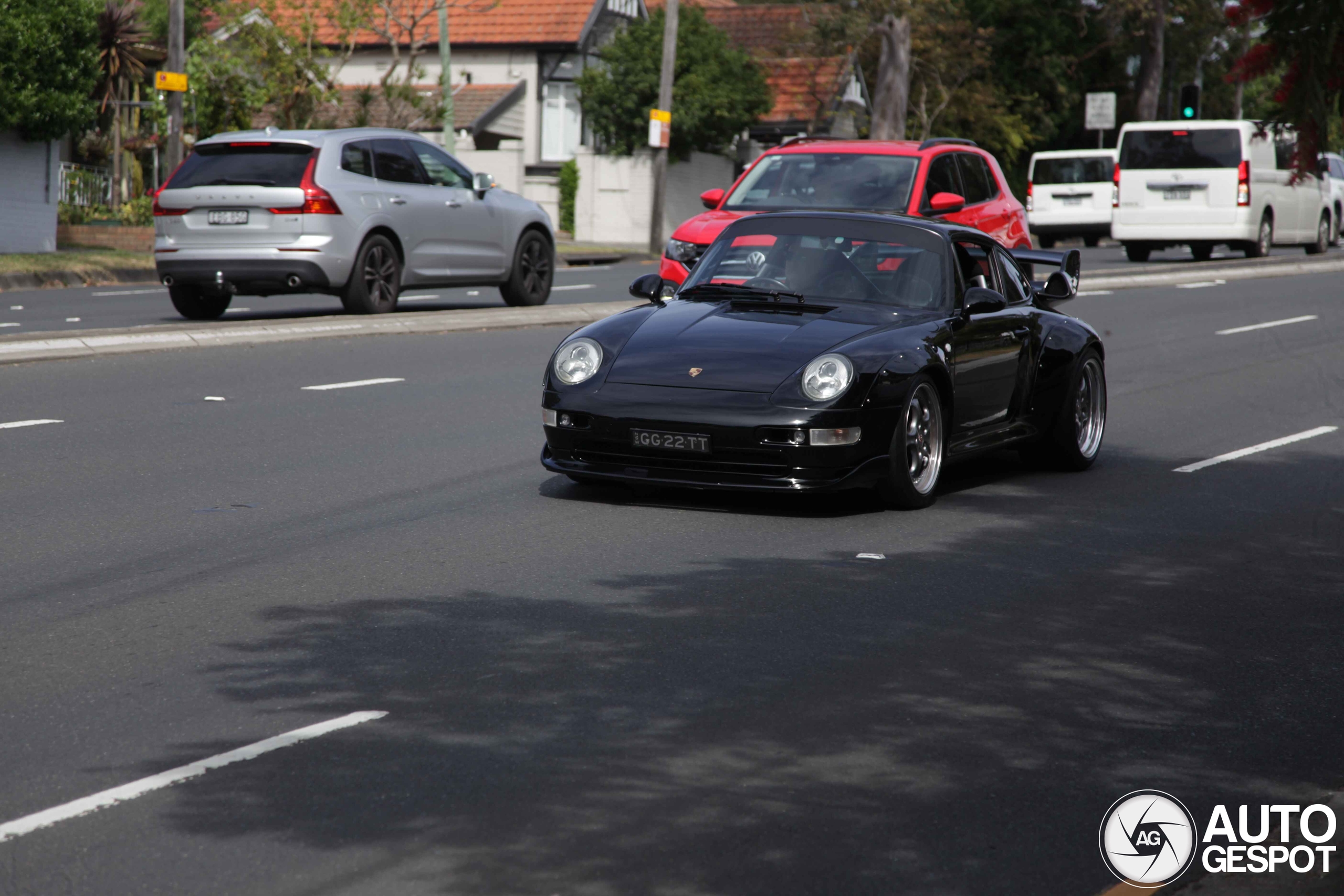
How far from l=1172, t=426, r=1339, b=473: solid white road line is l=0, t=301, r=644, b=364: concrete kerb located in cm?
775

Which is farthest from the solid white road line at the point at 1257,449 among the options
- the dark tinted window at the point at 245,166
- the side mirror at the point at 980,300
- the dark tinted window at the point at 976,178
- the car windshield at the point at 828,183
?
the dark tinted window at the point at 245,166

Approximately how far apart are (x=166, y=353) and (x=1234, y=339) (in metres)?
10.2

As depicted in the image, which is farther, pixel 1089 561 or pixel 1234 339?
pixel 1234 339

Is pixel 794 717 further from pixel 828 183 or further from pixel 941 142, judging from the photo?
pixel 941 142

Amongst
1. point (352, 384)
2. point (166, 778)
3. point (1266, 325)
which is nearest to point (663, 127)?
point (1266, 325)

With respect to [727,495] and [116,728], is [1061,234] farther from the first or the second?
[116,728]

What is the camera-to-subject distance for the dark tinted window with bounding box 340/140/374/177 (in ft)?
56.1

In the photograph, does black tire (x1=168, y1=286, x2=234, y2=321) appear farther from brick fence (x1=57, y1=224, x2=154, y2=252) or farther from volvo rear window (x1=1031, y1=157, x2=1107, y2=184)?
volvo rear window (x1=1031, y1=157, x2=1107, y2=184)

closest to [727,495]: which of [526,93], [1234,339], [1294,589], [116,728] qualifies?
[1294,589]

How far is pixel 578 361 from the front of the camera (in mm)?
8469

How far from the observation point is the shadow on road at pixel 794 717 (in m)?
4.06

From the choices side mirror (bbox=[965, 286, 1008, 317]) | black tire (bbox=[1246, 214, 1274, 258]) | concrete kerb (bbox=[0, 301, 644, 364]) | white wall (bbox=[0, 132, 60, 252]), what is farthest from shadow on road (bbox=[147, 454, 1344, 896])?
black tire (bbox=[1246, 214, 1274, 258])

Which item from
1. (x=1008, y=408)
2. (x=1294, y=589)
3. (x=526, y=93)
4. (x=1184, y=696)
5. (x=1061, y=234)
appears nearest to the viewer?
(x=1184, y=696)

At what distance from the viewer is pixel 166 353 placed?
1420 cm
